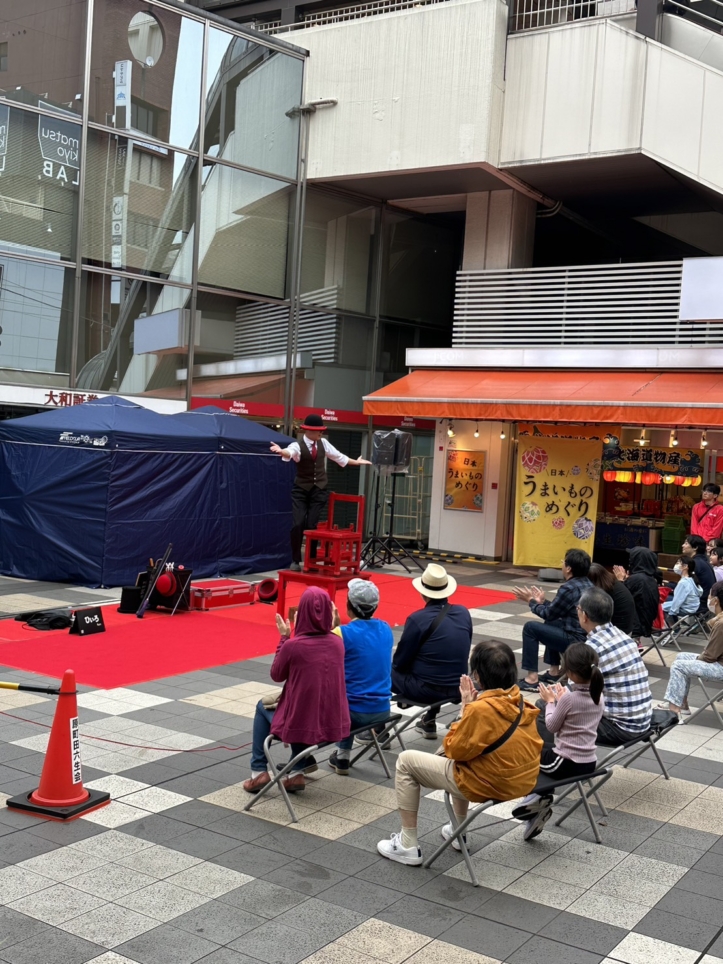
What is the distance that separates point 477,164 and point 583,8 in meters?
3.86

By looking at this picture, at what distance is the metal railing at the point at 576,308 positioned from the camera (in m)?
17.7

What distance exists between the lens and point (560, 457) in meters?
18.1

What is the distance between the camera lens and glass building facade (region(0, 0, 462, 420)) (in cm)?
1644

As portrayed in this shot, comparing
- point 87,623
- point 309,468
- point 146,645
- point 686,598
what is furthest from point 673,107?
point 87,623

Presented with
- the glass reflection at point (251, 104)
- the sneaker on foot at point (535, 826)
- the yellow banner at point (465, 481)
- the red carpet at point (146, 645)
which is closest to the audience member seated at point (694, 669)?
the sneaker on foot at point (535, 826)

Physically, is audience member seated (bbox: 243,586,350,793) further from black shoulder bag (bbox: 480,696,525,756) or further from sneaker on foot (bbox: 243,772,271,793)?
black shoulder bag (bbox: 480,696,525,756)

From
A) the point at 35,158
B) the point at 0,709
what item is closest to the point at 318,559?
the point at 0,709

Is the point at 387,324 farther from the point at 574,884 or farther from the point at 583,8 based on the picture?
the point at 574,884

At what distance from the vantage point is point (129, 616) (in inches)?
472

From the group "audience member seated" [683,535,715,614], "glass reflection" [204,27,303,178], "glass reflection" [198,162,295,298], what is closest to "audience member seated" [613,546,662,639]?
"audience member seated" [683,535,715,614]

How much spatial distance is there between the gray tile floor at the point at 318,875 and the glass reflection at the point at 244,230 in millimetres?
12918

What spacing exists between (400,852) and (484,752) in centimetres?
77

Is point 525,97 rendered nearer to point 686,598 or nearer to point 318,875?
point 686,598

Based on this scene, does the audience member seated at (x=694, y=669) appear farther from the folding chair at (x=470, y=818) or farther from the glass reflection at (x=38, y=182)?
the glass reflection at (x=38, y=182)
